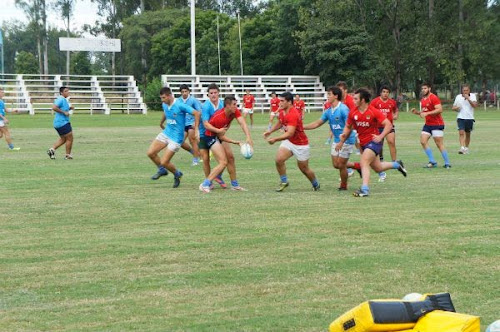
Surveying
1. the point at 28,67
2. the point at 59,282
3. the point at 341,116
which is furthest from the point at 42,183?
the point at 28,67

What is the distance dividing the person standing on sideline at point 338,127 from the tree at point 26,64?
97.8 metres

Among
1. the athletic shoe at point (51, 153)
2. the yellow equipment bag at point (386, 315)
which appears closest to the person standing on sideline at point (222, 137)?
the athletic shoe at point (51, 153)

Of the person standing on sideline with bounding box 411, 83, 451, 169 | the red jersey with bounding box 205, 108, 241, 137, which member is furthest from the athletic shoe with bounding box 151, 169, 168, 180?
the person standing on sideline with bounding box 411, 83, 451, 169

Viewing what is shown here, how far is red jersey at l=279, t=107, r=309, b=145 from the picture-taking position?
14898 millimetres

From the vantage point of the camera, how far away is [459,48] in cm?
6888

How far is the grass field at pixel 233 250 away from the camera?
700 centimetres

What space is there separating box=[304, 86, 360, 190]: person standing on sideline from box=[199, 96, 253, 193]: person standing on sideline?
1334 mm

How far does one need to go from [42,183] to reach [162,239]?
7014 mm

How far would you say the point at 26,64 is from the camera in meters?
110

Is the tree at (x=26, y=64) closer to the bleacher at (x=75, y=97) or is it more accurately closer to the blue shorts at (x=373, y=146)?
the bleacher at (x=75, y=97)

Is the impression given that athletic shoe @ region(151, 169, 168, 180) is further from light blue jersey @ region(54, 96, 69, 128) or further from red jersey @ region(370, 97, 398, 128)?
light blue jersey @ region(54, 96, 69, 128)

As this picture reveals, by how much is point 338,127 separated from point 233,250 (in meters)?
7.15

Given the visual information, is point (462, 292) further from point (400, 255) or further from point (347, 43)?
point (347, 43)

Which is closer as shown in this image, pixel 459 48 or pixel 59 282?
pixel 59 282
